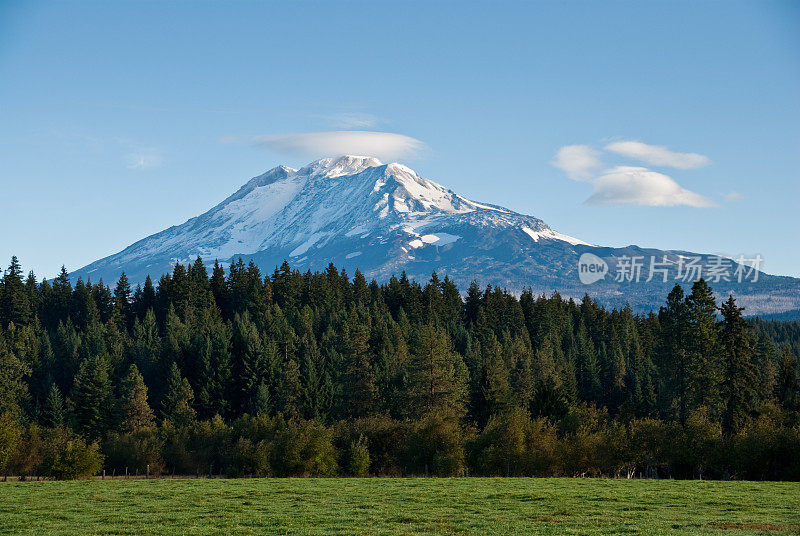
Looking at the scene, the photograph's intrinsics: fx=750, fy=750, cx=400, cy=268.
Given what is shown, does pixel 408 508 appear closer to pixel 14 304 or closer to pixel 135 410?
pixel 135 410

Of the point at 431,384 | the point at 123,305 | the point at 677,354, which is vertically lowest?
the point at 431,384

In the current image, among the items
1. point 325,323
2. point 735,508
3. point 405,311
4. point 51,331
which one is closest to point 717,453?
point 735,508

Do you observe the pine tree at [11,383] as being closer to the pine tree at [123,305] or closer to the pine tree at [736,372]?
the pine tree at [123,305]

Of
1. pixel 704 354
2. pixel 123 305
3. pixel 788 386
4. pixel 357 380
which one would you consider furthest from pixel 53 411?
pixel 788 386

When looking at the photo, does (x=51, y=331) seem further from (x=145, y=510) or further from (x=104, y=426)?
(x=145, y=510)

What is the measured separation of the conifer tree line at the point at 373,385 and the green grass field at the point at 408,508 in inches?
535

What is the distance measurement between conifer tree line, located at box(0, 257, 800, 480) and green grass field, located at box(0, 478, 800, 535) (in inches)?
535

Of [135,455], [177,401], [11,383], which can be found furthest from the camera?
[177,401]

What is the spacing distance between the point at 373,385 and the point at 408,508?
194ft

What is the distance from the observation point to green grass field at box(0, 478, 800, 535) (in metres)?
30.2

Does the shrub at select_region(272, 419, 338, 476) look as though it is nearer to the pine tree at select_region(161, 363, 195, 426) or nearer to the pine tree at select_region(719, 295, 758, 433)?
the pine tree at select_region(161, 363, 195, 426)

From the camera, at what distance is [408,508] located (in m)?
36.1

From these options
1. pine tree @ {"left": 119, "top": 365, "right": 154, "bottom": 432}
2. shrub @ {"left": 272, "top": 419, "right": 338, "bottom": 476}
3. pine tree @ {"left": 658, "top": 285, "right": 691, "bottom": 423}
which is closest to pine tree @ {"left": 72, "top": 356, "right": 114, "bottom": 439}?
pine tree @ {"left": 119, "top": 365, "right": 154, "bottom": 432}

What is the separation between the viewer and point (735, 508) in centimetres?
3547
